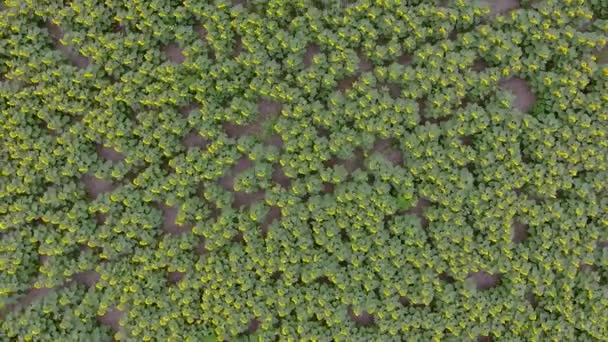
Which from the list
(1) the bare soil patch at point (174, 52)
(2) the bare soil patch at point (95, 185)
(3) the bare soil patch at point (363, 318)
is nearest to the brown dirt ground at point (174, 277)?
(2) the bare soil patch at point (95, 185)

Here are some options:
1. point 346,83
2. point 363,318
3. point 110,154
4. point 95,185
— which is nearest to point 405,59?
point 346,83

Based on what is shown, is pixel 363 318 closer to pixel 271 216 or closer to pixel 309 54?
pixel 271 216

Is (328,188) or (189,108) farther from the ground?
(189,108)

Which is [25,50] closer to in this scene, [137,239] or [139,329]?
[137,239]

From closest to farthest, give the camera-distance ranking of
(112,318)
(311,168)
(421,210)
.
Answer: (311,168)
(421,210)
(112,318)

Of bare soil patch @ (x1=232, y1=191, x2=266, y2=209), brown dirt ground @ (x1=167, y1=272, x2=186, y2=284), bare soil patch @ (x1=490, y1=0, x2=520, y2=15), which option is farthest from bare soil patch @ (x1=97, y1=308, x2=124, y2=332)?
bare soil patch @ (x1=490, y1=0, x2=520, y2=15)

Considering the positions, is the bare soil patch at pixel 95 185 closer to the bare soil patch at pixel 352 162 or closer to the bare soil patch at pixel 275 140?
the bare soil patch at pixel 275 140
